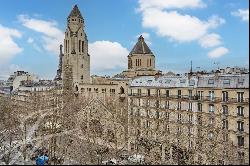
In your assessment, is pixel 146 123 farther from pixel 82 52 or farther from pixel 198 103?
pixel 82 52

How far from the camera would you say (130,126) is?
6825cm

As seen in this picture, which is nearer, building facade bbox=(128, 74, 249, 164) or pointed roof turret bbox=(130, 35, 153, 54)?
building facade bbox=(128, 74, 249, 164)

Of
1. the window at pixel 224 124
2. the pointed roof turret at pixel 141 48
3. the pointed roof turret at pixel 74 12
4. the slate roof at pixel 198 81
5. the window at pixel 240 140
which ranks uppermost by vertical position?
the pointed roof turret at pixel 74 12

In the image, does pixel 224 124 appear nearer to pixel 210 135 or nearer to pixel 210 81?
pixel 210 135

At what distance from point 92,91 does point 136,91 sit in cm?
3773

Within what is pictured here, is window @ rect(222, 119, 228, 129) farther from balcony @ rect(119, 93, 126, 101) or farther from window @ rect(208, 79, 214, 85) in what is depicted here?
balcony @ rect(119, 93, 126, 101)

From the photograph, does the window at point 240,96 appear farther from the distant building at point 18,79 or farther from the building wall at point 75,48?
the distant building at point 18,79

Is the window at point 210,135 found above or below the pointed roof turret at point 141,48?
below

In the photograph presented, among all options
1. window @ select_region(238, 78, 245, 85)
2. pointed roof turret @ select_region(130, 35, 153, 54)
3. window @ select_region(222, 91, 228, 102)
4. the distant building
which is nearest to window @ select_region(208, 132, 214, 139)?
window @ select_region(222, 91, 228, 102)

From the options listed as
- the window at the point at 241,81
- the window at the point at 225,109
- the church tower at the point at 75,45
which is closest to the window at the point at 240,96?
the window at the point at 241,81

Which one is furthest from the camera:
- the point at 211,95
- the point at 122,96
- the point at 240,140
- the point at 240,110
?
the point at 122,96

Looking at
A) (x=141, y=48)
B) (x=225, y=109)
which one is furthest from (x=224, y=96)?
(x=141, y=48)

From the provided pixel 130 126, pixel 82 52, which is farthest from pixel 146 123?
pixel 82 52

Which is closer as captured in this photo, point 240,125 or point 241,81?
point 240,125
